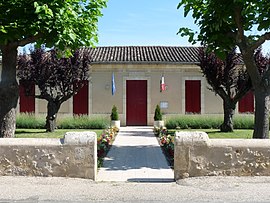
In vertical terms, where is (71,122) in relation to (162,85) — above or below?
below

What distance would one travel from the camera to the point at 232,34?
34.5ft

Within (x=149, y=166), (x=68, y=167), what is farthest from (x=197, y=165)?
(x=68, y=167)

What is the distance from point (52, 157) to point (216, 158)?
332 cm

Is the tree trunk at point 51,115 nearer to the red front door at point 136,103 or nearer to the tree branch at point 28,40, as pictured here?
the red front door at point 136,103

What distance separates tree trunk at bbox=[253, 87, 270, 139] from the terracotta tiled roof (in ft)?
36.5

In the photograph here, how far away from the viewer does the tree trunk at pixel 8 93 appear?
10195 millimetres

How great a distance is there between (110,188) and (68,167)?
1094mm

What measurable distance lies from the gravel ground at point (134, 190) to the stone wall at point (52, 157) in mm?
172

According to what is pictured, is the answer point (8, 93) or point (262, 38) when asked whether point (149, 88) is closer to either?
point (262, 38)

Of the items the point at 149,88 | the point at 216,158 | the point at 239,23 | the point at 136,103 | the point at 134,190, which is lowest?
the point at 134,190

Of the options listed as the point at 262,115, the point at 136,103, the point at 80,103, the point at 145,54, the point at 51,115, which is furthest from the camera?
the point at 145,54

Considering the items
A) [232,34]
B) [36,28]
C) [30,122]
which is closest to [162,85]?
[30,122]

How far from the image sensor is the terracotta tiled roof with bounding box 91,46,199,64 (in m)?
21.5

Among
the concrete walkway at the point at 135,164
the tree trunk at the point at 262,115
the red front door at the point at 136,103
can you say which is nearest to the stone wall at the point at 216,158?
the concrete walkway at the point at 135,164
